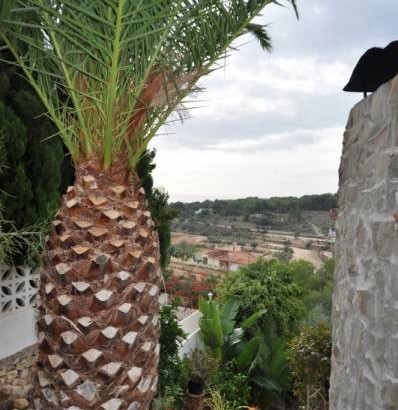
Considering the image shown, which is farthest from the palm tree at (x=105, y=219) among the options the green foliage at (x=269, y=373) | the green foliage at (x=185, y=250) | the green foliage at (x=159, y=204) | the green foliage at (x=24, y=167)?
the green foliage at (x=185, y=250)

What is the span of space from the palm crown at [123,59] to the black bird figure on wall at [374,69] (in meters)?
0.88

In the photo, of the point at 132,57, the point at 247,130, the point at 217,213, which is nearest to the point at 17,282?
the point at 132,57

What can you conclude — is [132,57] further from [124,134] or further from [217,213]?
[217,213]

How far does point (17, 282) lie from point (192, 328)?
6820 mm

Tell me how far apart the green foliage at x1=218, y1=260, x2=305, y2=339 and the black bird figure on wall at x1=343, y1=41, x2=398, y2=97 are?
26.9 ft

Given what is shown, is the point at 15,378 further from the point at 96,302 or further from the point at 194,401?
the point at 96,302

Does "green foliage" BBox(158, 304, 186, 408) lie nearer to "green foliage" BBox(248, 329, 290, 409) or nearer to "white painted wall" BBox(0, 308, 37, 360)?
"white painted wall" BBox(0, 308, 37, 360)

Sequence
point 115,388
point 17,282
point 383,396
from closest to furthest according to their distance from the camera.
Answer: point 383,396 → point 115,388 → point 17,282

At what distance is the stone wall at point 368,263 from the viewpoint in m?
2.41

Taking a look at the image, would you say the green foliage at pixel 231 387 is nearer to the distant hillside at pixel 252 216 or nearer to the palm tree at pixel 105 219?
the palm tree at pixel 105 219

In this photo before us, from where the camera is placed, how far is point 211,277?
17.7 m

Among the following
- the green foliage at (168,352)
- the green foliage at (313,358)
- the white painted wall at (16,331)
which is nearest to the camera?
the white painted wall at (16,331)

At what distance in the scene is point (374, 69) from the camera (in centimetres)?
301

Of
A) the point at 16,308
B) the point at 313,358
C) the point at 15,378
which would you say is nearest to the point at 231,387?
the point at 313,358
